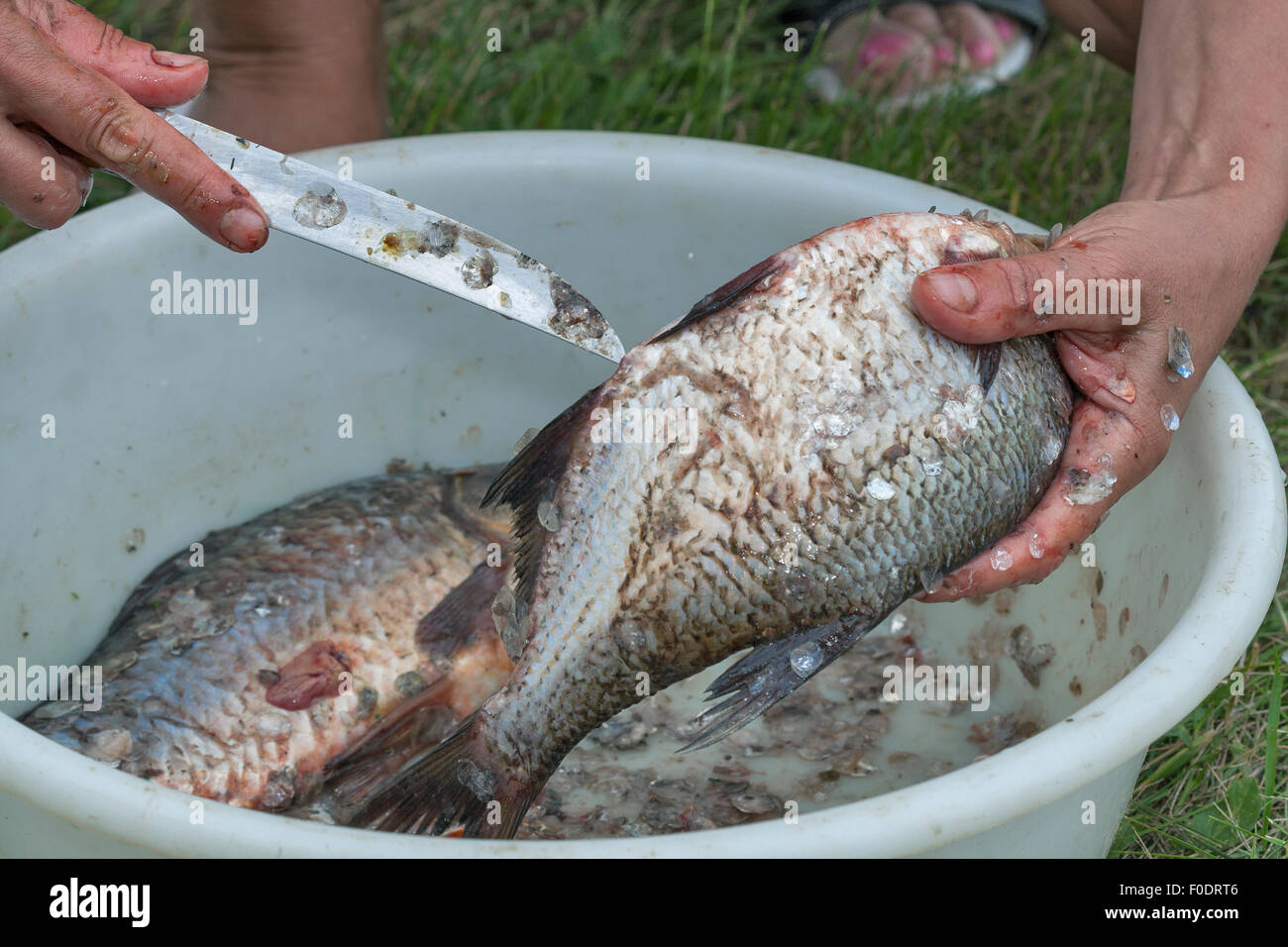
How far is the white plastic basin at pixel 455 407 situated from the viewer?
5.17ft

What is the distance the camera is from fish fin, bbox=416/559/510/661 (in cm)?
205

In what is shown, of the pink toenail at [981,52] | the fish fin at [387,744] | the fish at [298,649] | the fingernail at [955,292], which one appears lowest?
the fish fin at [387,744]

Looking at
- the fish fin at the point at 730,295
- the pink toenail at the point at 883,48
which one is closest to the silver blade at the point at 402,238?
the fish fin at the point at 730,295

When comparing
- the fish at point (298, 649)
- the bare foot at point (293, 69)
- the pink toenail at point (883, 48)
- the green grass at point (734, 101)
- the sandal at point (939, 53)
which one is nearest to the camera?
the fish at point (298, 649)

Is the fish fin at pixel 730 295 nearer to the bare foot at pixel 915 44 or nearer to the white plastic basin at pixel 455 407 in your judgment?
the white plastic basin at pixel 455 407

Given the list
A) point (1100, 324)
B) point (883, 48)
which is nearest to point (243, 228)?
point (1100, 324)

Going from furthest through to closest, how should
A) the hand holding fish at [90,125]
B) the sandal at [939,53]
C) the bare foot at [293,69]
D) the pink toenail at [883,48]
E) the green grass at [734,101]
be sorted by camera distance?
1. the pink toenail at [883,48]
2. the sandal at [939,53]
3. the green grass at [734,101]
4. the bare foot at [293,69]
5. the hand holding fish at [90,125]

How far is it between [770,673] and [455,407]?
1.27 metres

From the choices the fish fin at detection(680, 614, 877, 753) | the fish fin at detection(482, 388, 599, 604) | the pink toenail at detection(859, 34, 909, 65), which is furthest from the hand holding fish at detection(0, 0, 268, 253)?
the pink toenail at detection(859, 34, 909, 65)

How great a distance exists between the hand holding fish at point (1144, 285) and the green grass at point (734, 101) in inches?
39.2

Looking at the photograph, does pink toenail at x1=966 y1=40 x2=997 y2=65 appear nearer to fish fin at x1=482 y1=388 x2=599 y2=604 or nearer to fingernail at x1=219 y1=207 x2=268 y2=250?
fish fin at x1=482 y1=388 x2=599 y2=604

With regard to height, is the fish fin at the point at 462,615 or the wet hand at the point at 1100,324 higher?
the wet hand at the point at 1100,324

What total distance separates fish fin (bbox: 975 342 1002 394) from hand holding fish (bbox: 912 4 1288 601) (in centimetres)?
3

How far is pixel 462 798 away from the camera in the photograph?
1.68 meters
